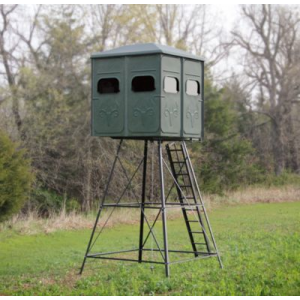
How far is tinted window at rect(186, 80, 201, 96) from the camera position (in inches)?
491

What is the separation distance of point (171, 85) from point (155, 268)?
3325 millimetres

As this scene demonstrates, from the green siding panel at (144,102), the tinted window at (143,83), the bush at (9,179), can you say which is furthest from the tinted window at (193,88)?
the bush at (9,179)

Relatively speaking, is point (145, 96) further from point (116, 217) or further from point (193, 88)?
point (116, 217)

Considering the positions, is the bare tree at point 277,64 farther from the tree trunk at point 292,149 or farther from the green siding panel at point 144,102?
the green siding panel at point 144,102

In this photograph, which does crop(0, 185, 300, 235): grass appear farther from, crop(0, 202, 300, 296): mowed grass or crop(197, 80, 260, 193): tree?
crop(197, 80, 260, 193): tree

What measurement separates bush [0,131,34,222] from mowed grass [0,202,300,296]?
1.10 m

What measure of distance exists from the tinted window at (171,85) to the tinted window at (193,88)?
33 centimetres

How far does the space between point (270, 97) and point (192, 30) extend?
20.7ft

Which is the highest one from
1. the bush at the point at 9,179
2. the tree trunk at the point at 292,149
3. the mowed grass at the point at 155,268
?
the tree trunk at the point at 292,149

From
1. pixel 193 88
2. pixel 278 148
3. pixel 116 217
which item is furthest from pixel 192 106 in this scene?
pixel 278 148

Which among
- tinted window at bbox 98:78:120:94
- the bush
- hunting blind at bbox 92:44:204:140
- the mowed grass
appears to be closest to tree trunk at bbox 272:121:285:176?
the mowed grass

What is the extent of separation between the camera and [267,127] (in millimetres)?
40406

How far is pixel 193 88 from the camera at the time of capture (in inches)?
498

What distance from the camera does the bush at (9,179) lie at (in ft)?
60.6
